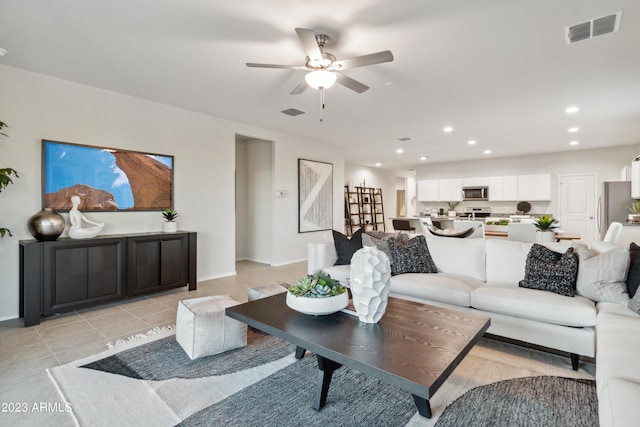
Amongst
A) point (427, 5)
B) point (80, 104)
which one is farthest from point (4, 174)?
point (427, 5)

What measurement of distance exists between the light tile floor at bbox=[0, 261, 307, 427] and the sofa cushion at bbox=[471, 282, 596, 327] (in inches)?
108

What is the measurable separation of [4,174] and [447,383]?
13.7 ft

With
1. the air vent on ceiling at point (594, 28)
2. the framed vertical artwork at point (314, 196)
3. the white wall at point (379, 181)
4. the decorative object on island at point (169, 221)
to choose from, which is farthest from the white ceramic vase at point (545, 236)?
the white wall at point (379, 181)

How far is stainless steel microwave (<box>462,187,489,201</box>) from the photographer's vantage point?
886 cm

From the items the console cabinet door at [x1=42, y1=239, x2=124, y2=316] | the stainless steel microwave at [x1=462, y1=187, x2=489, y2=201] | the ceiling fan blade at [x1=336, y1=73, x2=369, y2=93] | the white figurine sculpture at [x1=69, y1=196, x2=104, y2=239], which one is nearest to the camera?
the ceiling fan blade at [x1=336, y1=73, x2=369, y2=93]

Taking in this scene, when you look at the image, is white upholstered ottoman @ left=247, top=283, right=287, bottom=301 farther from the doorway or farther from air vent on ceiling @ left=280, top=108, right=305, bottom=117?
the doorway

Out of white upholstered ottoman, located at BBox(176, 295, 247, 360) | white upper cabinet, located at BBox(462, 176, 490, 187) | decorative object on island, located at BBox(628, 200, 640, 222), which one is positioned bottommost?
white upholstered ottoman, located at BBox(176, 295, 247, 360)

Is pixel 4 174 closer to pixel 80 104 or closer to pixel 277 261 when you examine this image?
pixel 80 104

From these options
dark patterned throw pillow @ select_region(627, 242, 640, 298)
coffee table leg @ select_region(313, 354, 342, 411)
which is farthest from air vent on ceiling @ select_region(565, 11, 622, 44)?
coffee table leg @ select_region(313, 354, 342, 411)

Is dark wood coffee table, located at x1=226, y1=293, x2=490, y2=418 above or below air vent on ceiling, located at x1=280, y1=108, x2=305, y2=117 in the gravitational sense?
below

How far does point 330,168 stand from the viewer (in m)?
7.46

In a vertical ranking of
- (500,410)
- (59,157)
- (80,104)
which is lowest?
(500,410)

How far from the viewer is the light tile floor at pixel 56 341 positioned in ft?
6.03

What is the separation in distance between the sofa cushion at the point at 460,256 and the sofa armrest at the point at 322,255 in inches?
44.8
